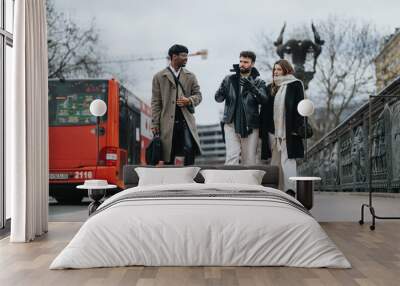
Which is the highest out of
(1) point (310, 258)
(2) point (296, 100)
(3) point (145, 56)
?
(3) point (145, 56)

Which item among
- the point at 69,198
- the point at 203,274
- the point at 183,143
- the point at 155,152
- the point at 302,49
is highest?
the point at 302,49

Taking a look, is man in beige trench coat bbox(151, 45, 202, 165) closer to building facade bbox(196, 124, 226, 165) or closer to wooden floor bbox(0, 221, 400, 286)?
building facade bbox(196, 124, 226, 165)

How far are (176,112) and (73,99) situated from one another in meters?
1.21

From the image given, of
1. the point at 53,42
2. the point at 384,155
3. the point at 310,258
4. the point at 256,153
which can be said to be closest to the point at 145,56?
the point at 53,42

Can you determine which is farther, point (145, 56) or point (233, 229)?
point (145, 56)

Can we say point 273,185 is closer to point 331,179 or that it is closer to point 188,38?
point 331,179

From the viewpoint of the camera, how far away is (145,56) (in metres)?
6.26

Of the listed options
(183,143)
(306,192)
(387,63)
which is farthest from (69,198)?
(387,63)

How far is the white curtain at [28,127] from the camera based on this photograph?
188 inches

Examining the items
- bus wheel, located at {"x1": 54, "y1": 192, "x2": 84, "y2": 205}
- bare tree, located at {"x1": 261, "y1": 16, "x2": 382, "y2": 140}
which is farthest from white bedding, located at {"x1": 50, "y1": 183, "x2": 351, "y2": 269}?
bare tree, located at {"x1": 261, "y1": 16, "x2": 382, "y2": 140}

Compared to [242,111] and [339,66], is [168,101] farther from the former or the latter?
[339,66]

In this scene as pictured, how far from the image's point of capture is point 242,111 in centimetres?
611

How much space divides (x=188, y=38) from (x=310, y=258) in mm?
3533

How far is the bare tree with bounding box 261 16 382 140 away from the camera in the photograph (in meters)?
6.12
